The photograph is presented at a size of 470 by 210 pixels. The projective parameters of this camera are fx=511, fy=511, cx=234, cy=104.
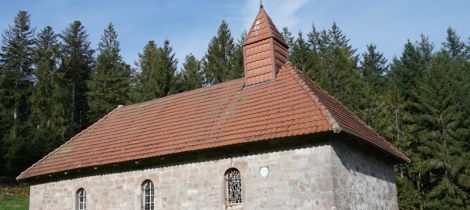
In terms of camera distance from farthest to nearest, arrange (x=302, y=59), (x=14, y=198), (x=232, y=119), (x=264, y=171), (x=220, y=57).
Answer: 1. (x=220, y=57)
2. (x=302, y=59)
3. (x=14, y=198)
4. (x=232, y=119)
5. (x=264, y=171)

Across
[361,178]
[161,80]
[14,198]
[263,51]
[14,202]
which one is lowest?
[14,202]

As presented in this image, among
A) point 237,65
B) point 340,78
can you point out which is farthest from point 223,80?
point 340,78

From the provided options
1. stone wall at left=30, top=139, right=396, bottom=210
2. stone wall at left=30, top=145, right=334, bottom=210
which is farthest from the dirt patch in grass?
stone wall at left=30, top=139, right=396, bottom=210

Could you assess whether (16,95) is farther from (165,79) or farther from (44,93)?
(165,79)

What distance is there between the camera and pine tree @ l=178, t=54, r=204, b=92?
1544 inches

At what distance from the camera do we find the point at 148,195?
55.7 ft

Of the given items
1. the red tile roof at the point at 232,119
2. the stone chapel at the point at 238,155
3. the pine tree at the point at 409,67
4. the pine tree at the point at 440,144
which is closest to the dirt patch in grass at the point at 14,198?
the stone chapel at the point at 238,155

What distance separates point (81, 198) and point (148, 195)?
3203 millimetres

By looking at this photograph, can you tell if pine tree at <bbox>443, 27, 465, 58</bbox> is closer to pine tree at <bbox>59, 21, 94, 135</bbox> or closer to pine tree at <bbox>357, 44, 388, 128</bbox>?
pine tree at <bbox>357, 44, 388, 128</bbox>

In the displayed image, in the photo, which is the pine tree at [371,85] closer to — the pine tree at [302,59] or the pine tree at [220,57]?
the pine tree at [302,59]

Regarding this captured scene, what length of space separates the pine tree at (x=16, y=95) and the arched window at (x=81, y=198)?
61.3 feet

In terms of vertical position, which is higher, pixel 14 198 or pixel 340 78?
pixel 340 78

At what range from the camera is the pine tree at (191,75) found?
1544 inches

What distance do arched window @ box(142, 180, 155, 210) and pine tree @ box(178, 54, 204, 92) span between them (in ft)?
67.5
